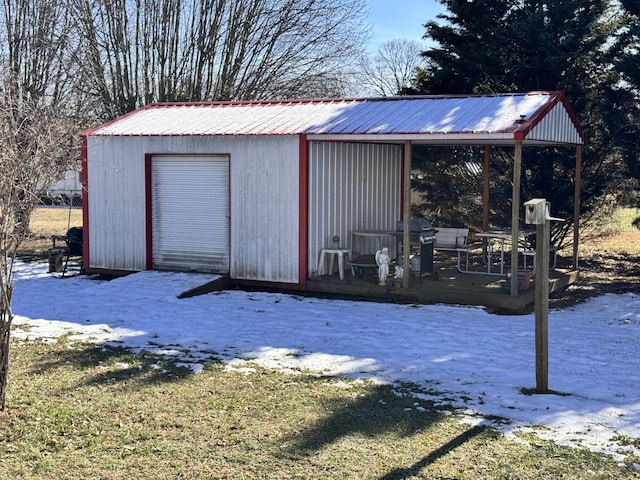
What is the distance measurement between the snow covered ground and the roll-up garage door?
0.50 m

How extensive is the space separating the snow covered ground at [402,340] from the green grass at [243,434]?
0.39 meters

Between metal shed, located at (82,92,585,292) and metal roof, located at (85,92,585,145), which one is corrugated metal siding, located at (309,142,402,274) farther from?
metal roof, located at (85,92,585,145)

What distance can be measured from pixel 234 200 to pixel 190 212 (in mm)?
953

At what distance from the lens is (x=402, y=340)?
8.32 meters

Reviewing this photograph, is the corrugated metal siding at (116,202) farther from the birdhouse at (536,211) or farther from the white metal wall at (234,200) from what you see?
the birdhouse at (536,211)

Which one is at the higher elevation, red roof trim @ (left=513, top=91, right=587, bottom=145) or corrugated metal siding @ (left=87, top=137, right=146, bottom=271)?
red roof trim @ (left=513, top=91, right=587, bottom=145)

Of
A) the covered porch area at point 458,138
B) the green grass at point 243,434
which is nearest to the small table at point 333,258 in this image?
the covered porch area at point 458,138

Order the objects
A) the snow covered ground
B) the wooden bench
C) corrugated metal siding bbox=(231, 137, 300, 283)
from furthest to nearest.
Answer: the wooden bench < corrugated metal siding bbox=(231, 137, 300, 283) < the snow covered ground

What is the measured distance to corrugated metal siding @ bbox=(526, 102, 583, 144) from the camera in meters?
10.6

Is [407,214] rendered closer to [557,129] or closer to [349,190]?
[349,190]

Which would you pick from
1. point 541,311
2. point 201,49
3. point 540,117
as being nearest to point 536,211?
point 541,311

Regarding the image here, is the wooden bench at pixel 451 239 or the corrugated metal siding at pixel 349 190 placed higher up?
the corrugated metal siding at pixel 349 190

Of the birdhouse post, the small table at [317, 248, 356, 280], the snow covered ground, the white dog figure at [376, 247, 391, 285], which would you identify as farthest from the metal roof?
the birdhouse post

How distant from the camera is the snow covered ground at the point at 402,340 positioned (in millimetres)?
5957
